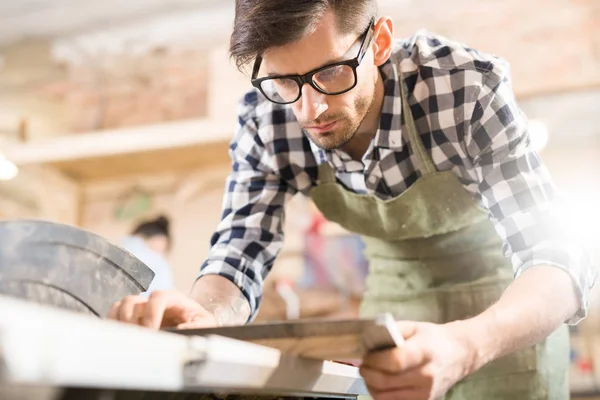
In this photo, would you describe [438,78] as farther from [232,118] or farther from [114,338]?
[232,118]

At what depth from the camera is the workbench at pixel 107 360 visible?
380 mm

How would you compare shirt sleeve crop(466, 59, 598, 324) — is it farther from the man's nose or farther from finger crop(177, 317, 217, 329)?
finger crop(177, 317, 217, 329)

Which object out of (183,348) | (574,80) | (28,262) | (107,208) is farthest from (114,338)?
(107,208)

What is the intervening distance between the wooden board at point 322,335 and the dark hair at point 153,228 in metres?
2.35

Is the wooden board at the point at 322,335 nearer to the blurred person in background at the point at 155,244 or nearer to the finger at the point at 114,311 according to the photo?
the finger at the point at 114,311

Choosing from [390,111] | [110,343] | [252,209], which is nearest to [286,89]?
[390,111]

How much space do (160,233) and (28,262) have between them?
2382 mm

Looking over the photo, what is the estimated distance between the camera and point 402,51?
4.18 feet

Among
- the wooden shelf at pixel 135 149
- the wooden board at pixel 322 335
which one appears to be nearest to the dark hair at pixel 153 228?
the wooden shelf at pixel 135 149

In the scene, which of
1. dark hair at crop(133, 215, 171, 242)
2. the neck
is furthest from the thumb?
dark hair at crop(133, 215, 171, 242)

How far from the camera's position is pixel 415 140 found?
1.24 meters

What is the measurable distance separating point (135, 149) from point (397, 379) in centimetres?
252

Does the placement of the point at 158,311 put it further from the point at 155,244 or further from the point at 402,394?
the point at 155,244

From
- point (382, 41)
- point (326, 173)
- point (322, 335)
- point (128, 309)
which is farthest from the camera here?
point (326, 173)
